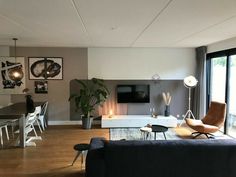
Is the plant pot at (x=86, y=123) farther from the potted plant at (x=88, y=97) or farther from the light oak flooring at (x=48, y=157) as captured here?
→ the light oak flooring at (x=48, y=157)

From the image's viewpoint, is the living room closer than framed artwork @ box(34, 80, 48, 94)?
Yes

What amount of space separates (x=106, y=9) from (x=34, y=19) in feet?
4.06

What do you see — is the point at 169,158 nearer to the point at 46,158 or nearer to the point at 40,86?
the point at 46,158

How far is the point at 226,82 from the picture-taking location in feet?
18.7

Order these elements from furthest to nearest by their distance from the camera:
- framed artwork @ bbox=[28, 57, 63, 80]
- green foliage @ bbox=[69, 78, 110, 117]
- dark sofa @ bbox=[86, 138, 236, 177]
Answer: framed artwork @ bbox=[28, 57, 63, 80]
green foliage @ bbox=[69, 78, 110, 117]
dark sofa @ bbox=[86, 138, 236, 177]

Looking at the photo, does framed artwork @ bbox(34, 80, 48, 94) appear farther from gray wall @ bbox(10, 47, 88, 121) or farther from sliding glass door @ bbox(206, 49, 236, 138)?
sliding glass door @ bbox(206, 49, 236, 138)

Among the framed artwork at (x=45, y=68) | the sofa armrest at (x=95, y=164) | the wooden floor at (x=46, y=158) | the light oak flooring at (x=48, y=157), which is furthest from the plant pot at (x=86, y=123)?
the sofa armrest at (x=95, y=164)

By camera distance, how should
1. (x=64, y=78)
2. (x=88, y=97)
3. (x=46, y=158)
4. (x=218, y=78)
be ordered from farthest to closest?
1. (x=64, y=78)
2. (x=88, y=97)
3. (x=218, y=78)
4. (x=46, y=158)

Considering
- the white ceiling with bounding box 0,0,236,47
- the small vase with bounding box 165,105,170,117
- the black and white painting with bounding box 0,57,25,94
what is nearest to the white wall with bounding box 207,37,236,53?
the white ceiling with bounding box 0,0,236,47

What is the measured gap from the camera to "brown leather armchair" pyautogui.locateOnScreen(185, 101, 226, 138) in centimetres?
533

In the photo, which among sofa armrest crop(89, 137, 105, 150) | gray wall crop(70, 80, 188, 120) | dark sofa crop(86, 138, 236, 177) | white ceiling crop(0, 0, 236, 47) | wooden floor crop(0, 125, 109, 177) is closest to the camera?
white ceiling crop(0, 0, 236, 47)

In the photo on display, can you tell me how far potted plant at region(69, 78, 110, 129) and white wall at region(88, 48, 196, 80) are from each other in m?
0.32

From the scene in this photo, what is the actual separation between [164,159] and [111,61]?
15.0ft

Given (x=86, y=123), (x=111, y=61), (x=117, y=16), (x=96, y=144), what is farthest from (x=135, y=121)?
(x=117, y=16)
